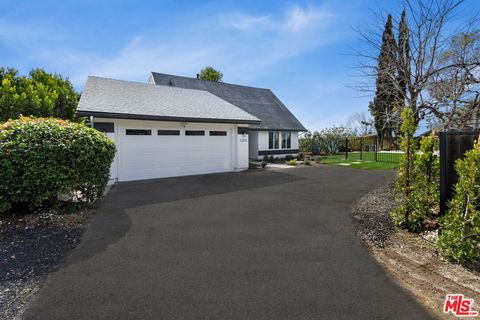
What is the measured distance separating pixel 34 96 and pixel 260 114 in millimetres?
15288

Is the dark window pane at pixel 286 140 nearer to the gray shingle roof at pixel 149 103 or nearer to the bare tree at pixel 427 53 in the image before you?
the gray shingle roof at pixel 149 103

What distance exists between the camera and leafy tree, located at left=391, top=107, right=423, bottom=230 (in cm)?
475

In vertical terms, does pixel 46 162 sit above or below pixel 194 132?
below

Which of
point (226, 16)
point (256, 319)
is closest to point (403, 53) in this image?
point (226, 16)

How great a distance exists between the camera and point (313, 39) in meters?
10.7

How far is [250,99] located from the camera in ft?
71.4

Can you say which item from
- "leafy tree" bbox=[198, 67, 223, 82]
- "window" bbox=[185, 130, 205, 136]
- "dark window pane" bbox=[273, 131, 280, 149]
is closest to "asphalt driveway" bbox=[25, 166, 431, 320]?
"window" bbox=[185, 130, 205, 136]

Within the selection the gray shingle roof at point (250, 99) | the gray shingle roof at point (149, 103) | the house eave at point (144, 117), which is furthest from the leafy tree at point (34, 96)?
the house eave at point (144, 117)

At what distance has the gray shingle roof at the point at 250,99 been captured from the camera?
19.3 metres

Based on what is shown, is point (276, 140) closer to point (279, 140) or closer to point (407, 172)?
point (279, 140)

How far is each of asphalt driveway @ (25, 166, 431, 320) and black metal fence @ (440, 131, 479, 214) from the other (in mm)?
1800

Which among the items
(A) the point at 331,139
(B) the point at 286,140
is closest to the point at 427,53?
(B) the point at 286,140

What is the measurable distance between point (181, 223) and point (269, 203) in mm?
2702

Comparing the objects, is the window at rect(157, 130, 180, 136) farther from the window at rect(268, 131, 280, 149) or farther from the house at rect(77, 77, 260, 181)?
the window at rect(268, 131, 280, 149)
